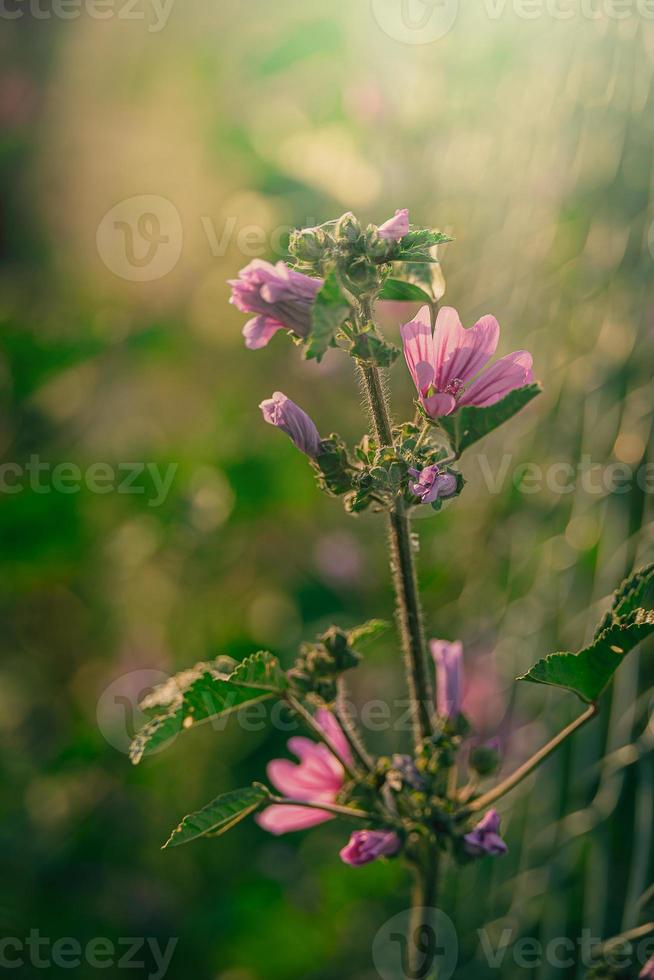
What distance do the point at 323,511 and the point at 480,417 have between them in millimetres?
1565

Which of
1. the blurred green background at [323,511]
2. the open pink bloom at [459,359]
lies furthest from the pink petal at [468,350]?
the blurred green background at [323,511]

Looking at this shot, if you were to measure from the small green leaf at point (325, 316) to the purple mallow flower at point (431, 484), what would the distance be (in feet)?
0.39

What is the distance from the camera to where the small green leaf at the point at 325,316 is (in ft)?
1.72

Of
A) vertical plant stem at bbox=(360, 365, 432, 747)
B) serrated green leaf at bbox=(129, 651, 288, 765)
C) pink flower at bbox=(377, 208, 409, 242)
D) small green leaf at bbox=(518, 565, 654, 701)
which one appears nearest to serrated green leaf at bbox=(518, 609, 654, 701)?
small green leaf at bbox=(518, 565, 654, 701)

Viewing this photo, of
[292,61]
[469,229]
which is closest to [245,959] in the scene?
[469,229]

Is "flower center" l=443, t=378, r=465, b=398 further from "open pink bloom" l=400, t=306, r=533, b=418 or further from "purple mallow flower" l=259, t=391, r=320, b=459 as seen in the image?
"purple mallow flower" l=259, t=391, r=320, b=459

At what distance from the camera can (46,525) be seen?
176 cm

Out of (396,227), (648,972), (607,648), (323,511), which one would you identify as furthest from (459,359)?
(323,511)

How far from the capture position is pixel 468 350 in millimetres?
667

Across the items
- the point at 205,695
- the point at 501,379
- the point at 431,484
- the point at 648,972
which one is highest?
the point at 501,379

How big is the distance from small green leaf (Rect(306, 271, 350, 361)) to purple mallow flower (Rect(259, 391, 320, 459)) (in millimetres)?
131

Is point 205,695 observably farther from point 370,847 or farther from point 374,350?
point 374,350

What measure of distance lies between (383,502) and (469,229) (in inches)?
64.0

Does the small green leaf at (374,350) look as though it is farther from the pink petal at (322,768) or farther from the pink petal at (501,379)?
the pink petal at (322,768)
